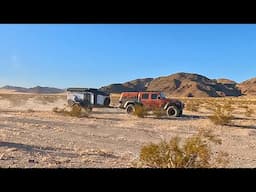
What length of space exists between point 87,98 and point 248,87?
4869 inches

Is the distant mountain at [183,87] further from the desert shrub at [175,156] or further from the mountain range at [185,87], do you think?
the desert shrub at [175,156]

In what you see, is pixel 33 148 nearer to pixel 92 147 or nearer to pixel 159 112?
pixel 92 147

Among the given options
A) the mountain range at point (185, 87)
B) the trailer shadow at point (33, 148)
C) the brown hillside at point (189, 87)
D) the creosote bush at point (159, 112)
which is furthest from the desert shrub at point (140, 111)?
the brown hillside at point (189, 87)

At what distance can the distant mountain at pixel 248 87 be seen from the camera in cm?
13488

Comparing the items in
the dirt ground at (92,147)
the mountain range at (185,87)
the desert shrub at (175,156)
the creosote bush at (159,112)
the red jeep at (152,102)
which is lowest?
the dirt ground at (92,147)

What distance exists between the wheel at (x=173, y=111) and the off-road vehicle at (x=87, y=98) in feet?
18.0

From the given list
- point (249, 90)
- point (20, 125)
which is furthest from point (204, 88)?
point (20, 125)

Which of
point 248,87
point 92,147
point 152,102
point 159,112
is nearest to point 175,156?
point 92,147

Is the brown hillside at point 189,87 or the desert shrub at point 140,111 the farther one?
the brown hillside at point 189,87

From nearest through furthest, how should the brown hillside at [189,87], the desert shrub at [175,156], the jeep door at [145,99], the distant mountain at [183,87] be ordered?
the desert shrub at [175,156], the jeep door at [145,99], the distant mountain at [183,87], the brown hillside at [189,87]

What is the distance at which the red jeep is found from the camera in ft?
80.7

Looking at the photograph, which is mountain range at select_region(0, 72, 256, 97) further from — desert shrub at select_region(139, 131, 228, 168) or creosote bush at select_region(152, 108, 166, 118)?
desert shrub at select_region(139, 131, 228, 168)
